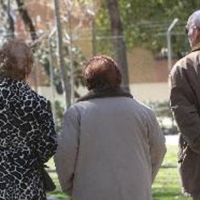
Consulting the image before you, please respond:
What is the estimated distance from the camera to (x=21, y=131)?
5094 millimetres

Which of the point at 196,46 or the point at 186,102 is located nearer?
the point at 186,102

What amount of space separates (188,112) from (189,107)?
5cm

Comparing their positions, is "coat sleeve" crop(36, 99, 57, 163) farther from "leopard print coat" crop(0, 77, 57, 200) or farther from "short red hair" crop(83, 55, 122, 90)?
"short red hair" crop(83, 55, 122, 90)

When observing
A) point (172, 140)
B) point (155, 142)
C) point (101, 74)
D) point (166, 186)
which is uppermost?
point (101, 74)

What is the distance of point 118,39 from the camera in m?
18.1

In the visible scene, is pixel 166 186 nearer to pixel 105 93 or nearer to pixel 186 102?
pixel 186 102

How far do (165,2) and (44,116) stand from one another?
27.2 meters

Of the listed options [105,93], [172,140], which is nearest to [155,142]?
[105,93]

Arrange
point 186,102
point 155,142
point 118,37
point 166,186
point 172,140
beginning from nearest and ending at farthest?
point 155,142 → point 186,102 → point 166,186 → point 118,37 → point 172,140

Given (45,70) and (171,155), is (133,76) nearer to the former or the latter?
(45,70)

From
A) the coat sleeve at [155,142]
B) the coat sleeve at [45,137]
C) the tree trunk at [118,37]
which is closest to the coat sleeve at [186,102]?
the coat sleeve at [155,142]

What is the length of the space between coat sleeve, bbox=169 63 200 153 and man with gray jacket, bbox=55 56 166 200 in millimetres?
269

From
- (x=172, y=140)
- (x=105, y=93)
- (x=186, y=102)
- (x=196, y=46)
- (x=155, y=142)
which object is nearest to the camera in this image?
(x=105, y=93)

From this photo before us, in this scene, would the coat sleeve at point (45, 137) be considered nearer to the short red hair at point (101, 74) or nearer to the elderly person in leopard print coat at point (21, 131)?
the elderly person in leopard print coat at point (21, 131)
